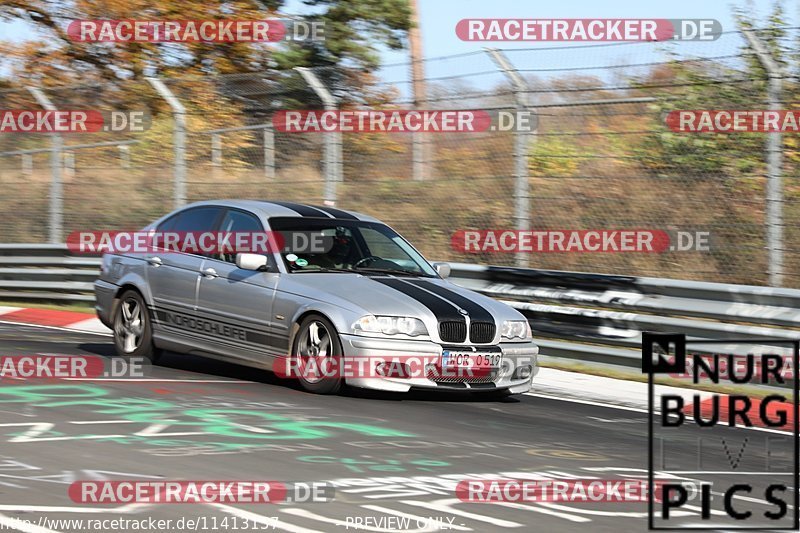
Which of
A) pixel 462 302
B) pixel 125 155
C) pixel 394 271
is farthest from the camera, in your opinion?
pixel 125 155

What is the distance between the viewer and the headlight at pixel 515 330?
400 inches

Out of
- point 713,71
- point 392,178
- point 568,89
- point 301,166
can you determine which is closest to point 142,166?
point 301,166

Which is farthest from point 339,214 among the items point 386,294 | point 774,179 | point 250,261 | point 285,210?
point 774,179

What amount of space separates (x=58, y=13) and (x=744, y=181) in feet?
69.8

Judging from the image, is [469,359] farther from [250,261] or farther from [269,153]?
[269,153]

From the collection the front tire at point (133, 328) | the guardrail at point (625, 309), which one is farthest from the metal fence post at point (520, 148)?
the front tire at point (133, 328)

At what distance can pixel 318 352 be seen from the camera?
393 inches

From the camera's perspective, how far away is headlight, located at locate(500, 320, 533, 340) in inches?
400

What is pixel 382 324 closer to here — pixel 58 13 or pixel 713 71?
pixel 713 71

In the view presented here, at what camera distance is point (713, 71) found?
12.9m

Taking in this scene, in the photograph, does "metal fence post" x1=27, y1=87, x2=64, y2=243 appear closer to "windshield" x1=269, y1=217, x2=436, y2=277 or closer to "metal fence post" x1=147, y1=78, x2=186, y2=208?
"metal fence post" x1=147, y1=78, x2=186, y2=208

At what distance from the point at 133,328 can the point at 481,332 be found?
356cm

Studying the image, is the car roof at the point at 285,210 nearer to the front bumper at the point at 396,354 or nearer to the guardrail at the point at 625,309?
the front bumper at the point at 396,354

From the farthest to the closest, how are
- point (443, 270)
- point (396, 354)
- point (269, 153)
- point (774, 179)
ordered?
point (269, 153) → point (774, 179) → point (443, 270) → point (396, 354)
